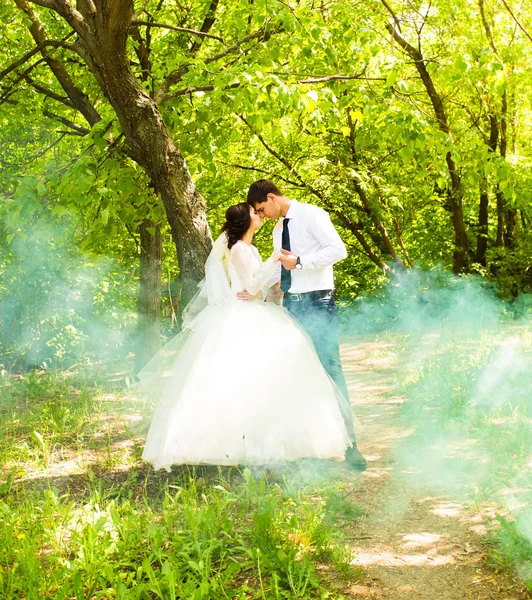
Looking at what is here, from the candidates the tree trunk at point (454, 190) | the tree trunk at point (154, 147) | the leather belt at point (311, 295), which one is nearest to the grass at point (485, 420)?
the leather belt at point (311, 295)

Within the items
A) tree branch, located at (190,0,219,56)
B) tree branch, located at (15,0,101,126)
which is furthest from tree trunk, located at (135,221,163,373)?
tree branch, located at (190,0,219,56)

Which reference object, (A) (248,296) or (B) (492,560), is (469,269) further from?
(B) (492,560)

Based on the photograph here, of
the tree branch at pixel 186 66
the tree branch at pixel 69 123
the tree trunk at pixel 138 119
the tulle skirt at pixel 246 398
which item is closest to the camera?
the tulle skirt at pixel 246 398

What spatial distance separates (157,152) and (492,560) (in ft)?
13.4

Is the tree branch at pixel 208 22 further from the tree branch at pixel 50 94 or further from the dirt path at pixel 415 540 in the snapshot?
the dirt path at pixel 415 540

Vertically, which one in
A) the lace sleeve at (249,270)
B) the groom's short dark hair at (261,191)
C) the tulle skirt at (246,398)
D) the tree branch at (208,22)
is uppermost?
the tree branch at (208,22)

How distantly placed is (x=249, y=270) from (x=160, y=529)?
2042mm

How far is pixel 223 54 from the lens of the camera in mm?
6199

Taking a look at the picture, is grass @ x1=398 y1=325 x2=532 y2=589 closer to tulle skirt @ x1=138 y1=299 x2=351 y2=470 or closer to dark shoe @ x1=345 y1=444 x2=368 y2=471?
dark shoe @ x1=345 y1=444 x2=368 y2=471

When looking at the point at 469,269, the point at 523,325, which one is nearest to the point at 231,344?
the point at 523,325

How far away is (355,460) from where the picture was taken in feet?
15.4

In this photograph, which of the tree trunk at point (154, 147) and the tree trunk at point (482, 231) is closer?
the tree trunk at point (154, 147)

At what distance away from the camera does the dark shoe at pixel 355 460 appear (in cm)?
467

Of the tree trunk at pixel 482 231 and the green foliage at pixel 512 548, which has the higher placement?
the tree trunk at pixel 482 231
